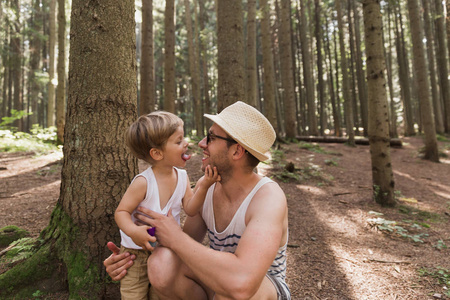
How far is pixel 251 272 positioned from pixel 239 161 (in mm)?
847

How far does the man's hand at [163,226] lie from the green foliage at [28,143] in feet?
32.6

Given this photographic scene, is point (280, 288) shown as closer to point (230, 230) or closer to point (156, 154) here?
point (230, 230)

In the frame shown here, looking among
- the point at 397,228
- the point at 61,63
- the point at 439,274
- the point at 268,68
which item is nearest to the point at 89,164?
the point at 439,274

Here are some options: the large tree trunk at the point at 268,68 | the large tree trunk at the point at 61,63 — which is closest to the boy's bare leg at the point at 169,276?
the large tree trunk at the point at 268,68

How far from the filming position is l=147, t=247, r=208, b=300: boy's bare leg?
6.47ft

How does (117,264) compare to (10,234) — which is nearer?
(117,264)

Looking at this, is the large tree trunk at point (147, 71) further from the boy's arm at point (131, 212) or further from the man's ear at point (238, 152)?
the man's ear at point (238, 152)

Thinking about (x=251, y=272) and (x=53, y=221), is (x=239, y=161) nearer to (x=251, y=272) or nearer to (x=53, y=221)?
(x=251, y=272)

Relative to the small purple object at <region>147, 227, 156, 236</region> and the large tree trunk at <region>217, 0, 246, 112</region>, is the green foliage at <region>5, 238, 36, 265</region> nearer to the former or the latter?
the small purple object at <region>147, 227, 156, 236</region>

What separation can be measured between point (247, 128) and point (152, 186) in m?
0.93

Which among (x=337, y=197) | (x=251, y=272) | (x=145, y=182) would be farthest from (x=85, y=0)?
(x=337, y=197)

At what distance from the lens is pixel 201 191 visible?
2.15 meters

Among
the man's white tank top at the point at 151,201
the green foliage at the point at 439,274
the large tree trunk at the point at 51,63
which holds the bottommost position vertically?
the green foliage at the point at 439,274

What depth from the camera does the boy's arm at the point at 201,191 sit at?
204cm
